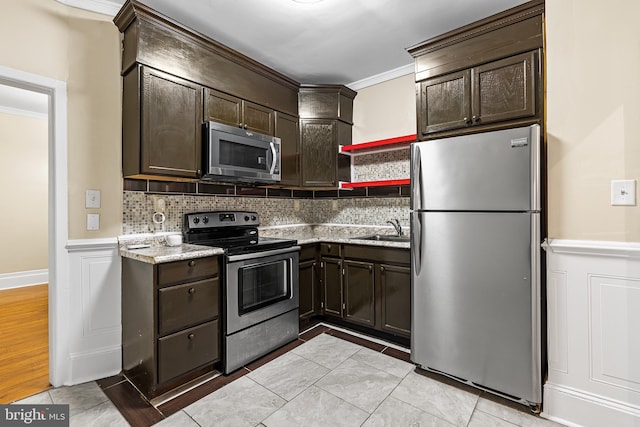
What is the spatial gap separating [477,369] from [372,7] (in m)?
2.61

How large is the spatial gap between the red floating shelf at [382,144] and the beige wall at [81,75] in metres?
2.17

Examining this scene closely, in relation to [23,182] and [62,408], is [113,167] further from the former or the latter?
[23,182]

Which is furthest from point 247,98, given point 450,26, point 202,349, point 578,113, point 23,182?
point 23,182

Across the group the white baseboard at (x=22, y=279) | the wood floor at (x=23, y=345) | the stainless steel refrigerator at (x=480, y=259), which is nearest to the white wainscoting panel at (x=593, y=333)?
the stainless steel refrigerator at (x=480, y=259)

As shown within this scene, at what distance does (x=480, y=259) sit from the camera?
75.8 inches

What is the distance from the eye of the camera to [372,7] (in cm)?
219

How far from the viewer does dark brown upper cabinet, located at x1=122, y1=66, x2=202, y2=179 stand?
209cm

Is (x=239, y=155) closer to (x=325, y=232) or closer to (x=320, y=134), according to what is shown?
(x=320, y=134)

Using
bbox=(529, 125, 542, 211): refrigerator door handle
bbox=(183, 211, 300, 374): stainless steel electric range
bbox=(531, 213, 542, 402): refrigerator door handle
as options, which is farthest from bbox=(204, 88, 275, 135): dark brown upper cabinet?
bbox=(531, 213, 542, 402): refrigerator door handle

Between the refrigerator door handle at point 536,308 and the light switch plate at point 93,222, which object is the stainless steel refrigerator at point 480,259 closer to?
the refrigerator door handle at point 536,308

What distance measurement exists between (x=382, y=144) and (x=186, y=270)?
2210 millimetres

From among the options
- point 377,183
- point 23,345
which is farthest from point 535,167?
point 23,345

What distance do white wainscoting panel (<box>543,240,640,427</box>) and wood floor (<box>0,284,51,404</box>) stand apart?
329 cm

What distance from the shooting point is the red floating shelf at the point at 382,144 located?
2949 millimetres
